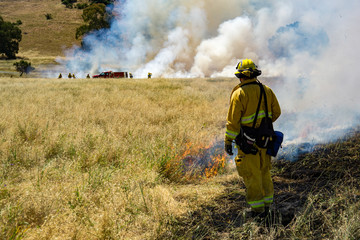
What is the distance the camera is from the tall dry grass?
2830 mm

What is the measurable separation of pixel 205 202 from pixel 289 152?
8.78 feet

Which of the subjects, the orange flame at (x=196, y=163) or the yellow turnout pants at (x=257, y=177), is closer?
the yellow turnout pants at (x=257, y=177)

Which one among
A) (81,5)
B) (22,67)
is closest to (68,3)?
(81,5)

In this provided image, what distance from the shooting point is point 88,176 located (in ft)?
13.0

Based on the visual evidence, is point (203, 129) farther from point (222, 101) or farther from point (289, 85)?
point (289, 85)

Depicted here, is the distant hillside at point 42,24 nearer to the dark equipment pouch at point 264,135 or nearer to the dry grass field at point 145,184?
the dry grass field at point 145,184

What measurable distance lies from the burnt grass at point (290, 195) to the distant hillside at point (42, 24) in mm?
54571

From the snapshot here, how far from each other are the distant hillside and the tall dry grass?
50.6m

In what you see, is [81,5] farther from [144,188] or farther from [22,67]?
[144,188]

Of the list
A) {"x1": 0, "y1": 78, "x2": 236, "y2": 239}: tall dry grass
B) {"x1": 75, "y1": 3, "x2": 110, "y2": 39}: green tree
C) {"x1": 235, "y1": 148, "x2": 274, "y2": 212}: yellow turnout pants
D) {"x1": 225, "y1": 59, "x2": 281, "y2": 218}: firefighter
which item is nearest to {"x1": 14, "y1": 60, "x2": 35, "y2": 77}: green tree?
{"x1": 75, "y1": 3, "x2": 110, "y2": 39}: green tree

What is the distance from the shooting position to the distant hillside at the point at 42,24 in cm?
5681

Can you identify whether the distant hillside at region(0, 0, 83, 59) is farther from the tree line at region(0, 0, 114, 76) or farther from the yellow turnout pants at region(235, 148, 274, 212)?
the yellow turnout pants at region(235, 148, 274, 212)

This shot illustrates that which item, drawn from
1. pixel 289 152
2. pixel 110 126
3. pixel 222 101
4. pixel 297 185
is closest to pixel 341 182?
pixel 297 185

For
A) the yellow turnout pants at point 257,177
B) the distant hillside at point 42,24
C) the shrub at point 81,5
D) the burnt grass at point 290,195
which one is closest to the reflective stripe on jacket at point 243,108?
the yellow turnout pants at point 257,177
